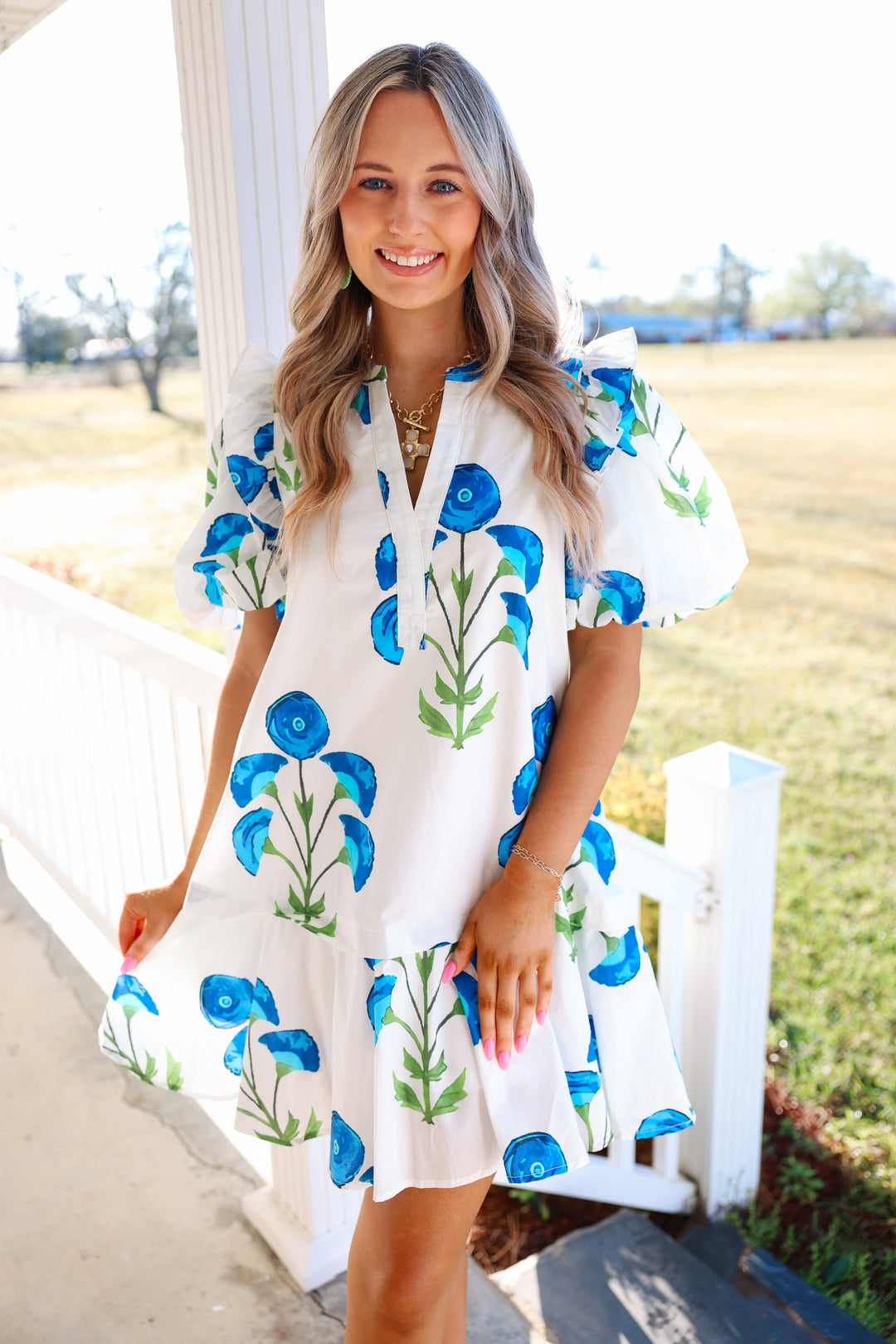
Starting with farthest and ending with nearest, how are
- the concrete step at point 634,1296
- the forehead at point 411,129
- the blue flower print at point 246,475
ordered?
1. the concrete step at point 634,1296
2. the blue flower print at point 246,475
3. the forehead at point 411,129

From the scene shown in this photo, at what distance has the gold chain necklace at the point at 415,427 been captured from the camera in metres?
1.23

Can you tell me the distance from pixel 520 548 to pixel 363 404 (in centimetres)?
28

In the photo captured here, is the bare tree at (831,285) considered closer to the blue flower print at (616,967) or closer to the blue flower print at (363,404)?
the blue flower print at (363,404)

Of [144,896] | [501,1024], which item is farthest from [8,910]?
[501,1024]

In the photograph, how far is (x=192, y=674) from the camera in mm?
1972

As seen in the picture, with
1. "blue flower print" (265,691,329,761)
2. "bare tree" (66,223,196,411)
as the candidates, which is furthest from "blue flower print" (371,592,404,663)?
"bare tree" (66,223,196,411)

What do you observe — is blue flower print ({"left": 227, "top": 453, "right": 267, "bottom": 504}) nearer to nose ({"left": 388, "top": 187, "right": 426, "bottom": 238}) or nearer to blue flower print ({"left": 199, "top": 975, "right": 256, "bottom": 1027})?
nose ({"left": 388, "top": 187, "right": 426, "bottom": 238})

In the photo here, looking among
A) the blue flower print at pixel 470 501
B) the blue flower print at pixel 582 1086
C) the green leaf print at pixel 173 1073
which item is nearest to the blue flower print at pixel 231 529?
the blue flower print at pixel 470 501

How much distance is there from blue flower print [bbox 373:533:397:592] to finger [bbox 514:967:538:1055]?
17.3 inches

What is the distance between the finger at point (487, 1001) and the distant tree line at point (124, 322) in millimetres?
8460

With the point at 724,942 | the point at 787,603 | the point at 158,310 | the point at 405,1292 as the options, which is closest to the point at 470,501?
the point at 405,1292

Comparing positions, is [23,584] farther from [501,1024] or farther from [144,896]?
[501,1024]

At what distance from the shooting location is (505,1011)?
3.76 feet

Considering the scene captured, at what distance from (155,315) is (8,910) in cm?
733
